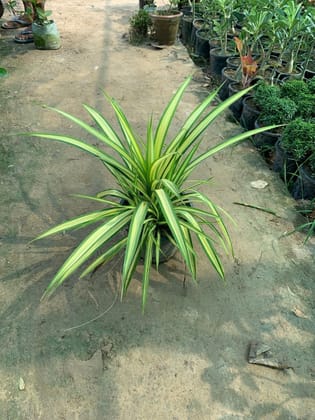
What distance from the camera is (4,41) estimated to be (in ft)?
15.1

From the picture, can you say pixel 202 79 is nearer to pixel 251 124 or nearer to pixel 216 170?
pixel 251 124

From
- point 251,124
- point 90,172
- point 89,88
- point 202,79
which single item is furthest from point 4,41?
point 251,124

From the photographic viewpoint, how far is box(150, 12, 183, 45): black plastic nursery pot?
439 cm

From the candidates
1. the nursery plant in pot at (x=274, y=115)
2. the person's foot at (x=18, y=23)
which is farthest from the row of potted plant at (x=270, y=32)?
the person's foot at (x=18, y=23)

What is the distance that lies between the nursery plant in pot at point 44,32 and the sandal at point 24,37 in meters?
0.25

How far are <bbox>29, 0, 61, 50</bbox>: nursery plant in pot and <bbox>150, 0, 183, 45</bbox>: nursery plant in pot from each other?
1.24 m

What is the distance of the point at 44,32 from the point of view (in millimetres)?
4234

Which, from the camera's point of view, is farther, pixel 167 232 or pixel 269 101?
pixel 269 101

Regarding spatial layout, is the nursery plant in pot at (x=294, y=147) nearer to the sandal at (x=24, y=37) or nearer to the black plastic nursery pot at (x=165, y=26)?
the black plastic nursery pot at (x=165, y=26)

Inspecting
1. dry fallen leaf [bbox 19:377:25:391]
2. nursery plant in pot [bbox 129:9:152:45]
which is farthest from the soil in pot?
dry fallen leaf [bbox 19:377:25:391]

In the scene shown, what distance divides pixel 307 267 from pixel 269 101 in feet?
4.42

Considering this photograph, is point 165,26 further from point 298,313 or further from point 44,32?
point 298,313

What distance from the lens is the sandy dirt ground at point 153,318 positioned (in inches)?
56.3

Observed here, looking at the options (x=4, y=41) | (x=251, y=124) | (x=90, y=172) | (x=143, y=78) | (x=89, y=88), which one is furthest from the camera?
(x=4, y=41)
